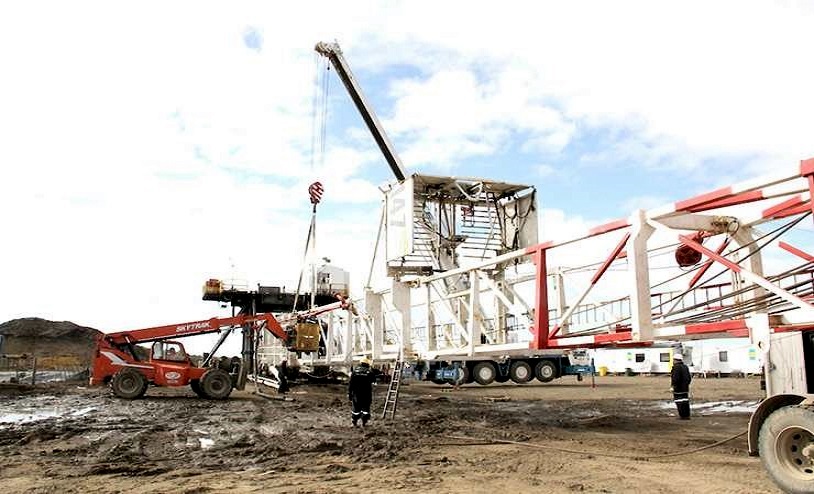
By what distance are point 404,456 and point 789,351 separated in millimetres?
4796

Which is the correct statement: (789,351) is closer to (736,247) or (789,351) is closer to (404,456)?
(736,247)

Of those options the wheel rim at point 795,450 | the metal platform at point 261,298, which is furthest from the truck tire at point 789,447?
the metal platform at point 261,298

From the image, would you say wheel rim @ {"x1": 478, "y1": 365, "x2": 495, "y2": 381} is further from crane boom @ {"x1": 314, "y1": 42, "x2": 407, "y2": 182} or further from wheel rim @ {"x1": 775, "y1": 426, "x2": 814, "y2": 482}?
wheel rim @ {"x1": 775, "y1": 426, "x2": 814, "y2": 482}

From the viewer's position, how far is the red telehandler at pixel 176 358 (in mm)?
18844

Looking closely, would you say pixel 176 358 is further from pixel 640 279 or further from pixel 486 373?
pixel 640 279

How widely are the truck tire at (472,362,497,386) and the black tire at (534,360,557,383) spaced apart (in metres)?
2.24

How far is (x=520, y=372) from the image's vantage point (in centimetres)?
2772

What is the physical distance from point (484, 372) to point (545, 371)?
3175mm

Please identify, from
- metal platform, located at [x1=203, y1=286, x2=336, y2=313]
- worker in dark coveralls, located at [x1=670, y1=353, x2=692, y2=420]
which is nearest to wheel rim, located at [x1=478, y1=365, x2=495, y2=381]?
worker in dark coveralls, located at [x1=670, y1=353, x2=692, y2=420]

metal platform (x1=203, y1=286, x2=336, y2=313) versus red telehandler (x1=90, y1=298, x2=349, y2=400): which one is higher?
metal platform (x1=203, y1=286, x2=336, y2=313)

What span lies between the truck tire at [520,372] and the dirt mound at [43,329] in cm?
4144

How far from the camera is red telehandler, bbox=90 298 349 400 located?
1884 cm

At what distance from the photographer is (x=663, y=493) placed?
21.1ft

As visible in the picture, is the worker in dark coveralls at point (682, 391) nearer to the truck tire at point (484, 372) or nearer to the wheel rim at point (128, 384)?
A: the truck tire at point (484, 372)
